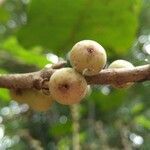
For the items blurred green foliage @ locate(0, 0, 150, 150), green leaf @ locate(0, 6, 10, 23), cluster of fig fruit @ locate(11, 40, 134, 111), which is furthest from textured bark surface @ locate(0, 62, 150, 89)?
green leaf @ locate(0, 6, 10, 23)

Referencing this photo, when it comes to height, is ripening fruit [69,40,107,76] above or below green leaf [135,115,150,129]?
above

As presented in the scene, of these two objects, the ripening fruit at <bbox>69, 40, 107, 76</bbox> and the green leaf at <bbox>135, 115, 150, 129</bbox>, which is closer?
the ripening fruit at <bbox>69, 40, 107, 76</bbox>

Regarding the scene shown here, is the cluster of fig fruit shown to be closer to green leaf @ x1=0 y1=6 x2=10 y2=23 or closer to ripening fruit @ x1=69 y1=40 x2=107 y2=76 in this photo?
ripening fruit @ x1=69 y1=40 x2=107 y2=76

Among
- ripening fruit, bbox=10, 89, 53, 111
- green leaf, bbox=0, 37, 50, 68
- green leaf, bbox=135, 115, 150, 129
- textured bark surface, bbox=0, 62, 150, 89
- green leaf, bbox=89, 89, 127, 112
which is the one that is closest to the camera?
textured bark surface, bbox=0, 62, 150, 89

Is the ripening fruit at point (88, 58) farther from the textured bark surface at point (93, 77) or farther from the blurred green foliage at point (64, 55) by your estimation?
the blurred green foliage at point (64, 55)

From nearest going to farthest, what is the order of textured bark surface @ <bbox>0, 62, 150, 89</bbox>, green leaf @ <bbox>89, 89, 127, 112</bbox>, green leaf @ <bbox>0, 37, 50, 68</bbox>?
textured bark surface @ <bbox>0, 62, 150, 89</bbox> → green leaf @ <bbox>0, 37, 50, 68</bbox> → green leaf @ <bbox>89, 89, 127, 112</bbox>

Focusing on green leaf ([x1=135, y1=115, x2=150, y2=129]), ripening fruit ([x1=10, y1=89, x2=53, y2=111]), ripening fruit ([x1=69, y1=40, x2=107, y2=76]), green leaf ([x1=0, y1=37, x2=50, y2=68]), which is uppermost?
ripening fruit ([x1=69, y1=40, x2=107, y2=76])

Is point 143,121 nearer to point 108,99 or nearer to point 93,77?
→ point 108,99

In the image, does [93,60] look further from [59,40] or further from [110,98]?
[110,98]

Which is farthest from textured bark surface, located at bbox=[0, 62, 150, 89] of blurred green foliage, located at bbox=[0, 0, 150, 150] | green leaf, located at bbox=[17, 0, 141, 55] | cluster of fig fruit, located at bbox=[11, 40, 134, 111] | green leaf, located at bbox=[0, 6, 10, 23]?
green leaf, located at bbox=[0, 6, 10, 23]
